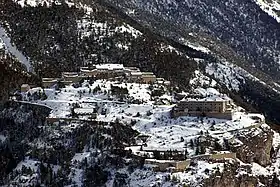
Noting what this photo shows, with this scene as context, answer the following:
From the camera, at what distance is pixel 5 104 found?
17500cm

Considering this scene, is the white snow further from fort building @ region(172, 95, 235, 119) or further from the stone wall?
the stone wall

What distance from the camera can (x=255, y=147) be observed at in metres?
152

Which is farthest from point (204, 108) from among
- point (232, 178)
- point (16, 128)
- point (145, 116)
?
point (16, 128)

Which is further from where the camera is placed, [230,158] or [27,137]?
[27,137]

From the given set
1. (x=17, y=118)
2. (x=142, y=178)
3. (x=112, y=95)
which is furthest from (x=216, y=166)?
(x=17, y=118)

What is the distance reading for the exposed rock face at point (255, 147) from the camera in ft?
487

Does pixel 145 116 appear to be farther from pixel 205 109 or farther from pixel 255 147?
pixel 255 147

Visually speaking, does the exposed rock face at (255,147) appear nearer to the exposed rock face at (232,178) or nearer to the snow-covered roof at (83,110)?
the exposed rock face at (232,178)

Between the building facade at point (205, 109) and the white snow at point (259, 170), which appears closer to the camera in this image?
the white snow at point (259, 170)

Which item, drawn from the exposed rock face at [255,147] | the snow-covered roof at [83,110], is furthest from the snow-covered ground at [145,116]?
the exposed rock face at [255,147]

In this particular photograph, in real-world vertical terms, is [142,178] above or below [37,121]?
below

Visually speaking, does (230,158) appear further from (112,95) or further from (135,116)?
(112,95)

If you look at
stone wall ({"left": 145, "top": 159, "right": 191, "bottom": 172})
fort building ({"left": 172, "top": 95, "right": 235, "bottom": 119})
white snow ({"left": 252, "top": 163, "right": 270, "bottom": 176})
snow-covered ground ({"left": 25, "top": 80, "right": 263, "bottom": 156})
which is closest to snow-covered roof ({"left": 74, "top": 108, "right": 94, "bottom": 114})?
snow-covered ground ({"left": 25, "top": 80, "right": 263, "bottom": 156})

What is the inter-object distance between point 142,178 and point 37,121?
38.3 metres
